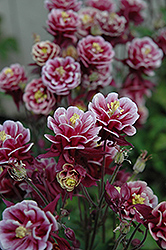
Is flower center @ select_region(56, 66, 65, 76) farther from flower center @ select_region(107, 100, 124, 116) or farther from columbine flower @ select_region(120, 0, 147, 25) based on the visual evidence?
columbine flower @ select_region(120, 0, 147, 25)

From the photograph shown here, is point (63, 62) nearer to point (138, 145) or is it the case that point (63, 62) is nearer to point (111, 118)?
point (111, 118)

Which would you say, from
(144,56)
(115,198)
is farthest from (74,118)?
(144,56)

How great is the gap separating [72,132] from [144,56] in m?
0.41

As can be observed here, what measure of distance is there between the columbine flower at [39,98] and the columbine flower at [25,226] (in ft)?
0.97

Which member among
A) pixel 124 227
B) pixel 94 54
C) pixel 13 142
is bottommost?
pixel 124 227

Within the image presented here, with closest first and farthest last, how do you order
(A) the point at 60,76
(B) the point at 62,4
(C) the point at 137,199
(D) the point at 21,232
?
(D) the point at 21,232, (C) the point at 137,199, (A) the point at 60,76, (B) the point at 62,4

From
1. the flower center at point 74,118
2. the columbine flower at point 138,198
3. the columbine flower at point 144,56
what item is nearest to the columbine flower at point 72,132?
the flower center at point 74,118

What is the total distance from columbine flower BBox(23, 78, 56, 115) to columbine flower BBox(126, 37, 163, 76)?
9.8 inches

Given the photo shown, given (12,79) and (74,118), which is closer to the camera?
(74,118)

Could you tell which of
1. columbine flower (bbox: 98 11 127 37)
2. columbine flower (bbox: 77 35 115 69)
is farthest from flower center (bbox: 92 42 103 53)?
columbine flower (bbox: 98 11 127 37)

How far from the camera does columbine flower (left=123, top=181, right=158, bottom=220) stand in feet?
1.39

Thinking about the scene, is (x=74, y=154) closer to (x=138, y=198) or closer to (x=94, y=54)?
(x=138, y=198)

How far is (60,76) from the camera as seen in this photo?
585mm

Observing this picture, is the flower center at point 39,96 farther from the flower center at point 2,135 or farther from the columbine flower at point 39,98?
the flower center at point 2,135
